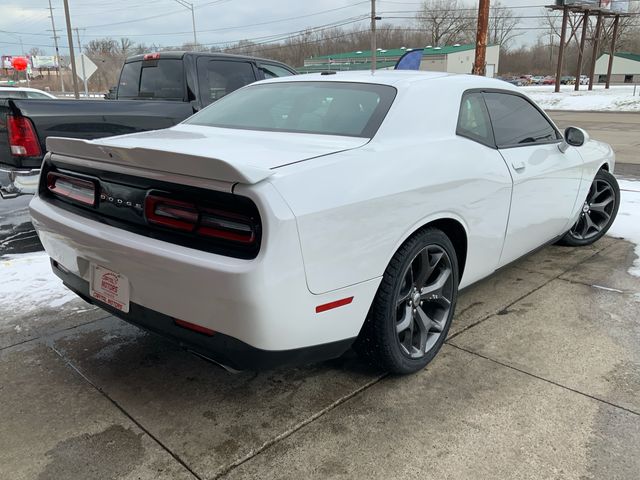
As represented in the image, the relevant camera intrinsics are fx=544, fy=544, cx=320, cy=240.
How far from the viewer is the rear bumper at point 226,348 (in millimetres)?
2129

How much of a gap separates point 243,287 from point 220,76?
521 cm

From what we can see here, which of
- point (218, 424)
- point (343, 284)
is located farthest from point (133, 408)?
point (343, 284)

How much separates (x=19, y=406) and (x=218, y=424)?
39.6 inches

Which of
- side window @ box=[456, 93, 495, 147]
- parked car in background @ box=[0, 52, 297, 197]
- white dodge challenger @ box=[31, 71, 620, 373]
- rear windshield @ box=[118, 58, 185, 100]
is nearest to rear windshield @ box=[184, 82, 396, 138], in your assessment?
white dodge challenger @ box=[31, 71, 620, 373]

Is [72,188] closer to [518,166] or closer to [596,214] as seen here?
[518,166]

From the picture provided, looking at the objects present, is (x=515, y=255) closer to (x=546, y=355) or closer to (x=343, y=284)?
(x=546, y=355)

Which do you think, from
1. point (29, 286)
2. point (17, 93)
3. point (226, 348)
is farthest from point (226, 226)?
point (17, 93)

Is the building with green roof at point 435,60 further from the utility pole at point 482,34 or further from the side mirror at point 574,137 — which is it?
the side mirror at point 574,137

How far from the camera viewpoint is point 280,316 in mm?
2047

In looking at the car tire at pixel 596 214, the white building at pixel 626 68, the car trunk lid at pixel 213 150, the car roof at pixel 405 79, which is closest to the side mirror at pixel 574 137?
the car roof at pixel 405 79

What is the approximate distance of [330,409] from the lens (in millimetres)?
2592

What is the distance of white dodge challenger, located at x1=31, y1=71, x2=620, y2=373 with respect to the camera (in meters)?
2.05

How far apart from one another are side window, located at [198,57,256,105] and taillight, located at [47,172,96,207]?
11.9 feet

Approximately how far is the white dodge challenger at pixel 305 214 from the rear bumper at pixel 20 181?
7.70 ft
